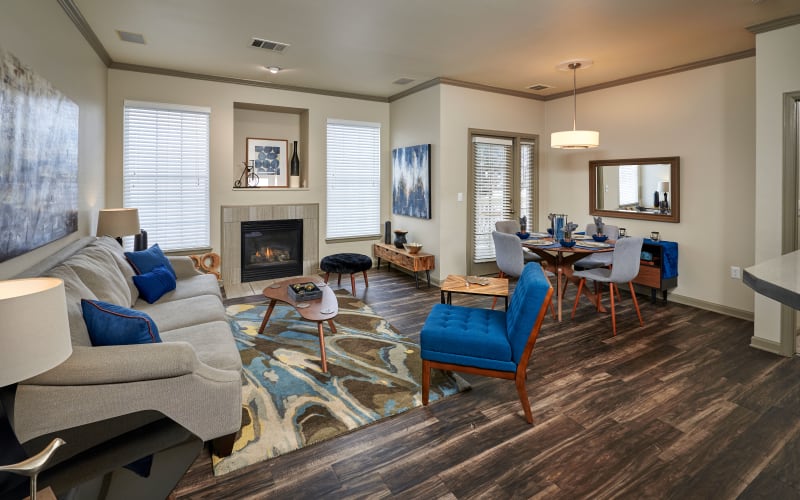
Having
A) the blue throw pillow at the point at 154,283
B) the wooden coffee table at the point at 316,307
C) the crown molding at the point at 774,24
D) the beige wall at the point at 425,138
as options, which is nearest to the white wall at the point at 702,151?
the crown molding at the point at 774,24

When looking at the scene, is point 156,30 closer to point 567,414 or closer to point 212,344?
point 212,344

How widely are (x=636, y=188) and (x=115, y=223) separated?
584 centimetres

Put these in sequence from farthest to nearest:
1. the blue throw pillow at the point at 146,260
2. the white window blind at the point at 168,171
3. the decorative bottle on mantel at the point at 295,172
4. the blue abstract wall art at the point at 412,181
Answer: the decorative bottle on mantel at the point at 295,172, the blue abstract wall art at the point at 412,181, the white window blind at the point at 168,171, the blue throw pillow at the point at 146,260

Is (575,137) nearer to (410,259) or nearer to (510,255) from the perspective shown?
(510,255)

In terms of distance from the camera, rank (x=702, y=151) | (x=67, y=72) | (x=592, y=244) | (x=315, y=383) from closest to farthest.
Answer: (x=315, y=383) < (x=67, y=72) < (x=592, y=244) < (x=702, y=151)

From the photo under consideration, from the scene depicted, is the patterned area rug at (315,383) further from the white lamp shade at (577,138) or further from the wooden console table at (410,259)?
the white lamp shade at (577,138)

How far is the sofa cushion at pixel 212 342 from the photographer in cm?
231

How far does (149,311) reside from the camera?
10.4ft

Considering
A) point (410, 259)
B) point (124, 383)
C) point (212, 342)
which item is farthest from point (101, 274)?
point (410, 259)

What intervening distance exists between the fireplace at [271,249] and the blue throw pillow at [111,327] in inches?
158

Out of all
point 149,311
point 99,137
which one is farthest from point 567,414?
point 99,137

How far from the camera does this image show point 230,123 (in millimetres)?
→ 5676

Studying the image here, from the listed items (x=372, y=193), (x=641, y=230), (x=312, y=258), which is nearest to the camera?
(x=641, y=230)

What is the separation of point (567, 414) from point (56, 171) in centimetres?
366
